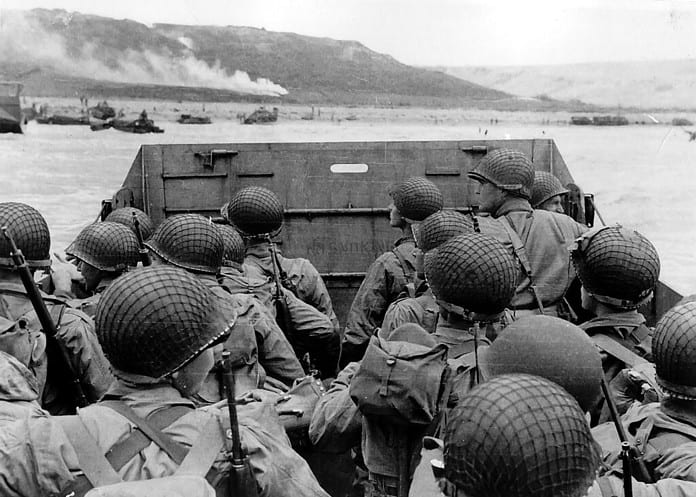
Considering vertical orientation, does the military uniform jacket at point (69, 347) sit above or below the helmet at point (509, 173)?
below

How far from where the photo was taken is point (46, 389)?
128 inches

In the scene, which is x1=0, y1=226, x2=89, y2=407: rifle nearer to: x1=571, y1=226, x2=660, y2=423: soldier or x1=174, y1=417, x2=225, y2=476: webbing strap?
x1=174, y1=417, x2=225, y2=476: webbing strap

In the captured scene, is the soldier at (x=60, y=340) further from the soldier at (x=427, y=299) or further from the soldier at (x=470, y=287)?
the soldier at (x=470, y=287)

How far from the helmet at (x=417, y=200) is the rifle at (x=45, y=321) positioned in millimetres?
2642

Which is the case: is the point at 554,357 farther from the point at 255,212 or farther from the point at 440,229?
the point at 255,212

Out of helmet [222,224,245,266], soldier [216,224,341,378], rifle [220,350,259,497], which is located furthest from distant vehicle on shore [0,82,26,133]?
rifle [220,350,259,497]

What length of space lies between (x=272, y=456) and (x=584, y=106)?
9755 mm

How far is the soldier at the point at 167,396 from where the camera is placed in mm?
1978

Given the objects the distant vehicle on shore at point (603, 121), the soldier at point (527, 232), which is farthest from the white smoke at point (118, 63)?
the soldier at point (527, 232)

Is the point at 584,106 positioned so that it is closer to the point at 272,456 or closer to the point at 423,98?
the point at 423,98

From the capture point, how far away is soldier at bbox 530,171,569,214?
5.79m

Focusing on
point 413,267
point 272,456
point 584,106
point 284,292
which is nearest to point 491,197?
point 413,267

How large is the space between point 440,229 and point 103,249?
1763 millimetres

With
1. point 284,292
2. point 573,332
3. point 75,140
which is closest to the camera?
point 573,332
